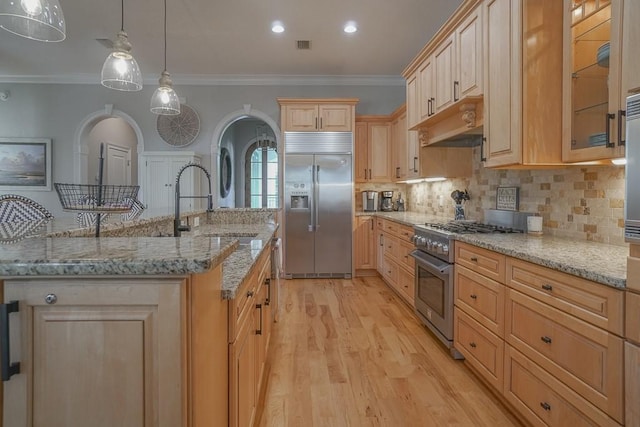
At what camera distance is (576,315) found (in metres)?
1.49

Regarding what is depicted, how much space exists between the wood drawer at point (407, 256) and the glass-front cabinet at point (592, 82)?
1.82 meters

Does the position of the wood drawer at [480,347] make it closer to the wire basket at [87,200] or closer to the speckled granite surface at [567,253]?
the speckled granite surface at [567,253]

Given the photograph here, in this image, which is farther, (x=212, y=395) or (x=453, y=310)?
(x=453, y=310)

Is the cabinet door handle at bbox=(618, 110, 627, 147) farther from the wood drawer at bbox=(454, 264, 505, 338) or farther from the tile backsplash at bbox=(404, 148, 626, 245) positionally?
the wood drawer at bbox=(454, 264, 505, 338)

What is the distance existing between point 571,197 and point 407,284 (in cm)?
183

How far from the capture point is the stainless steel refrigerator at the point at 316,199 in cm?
515

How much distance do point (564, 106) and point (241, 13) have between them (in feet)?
10.1

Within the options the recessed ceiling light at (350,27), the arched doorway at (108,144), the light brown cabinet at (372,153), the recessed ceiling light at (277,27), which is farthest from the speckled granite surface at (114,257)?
the arched doorway at (108,144)

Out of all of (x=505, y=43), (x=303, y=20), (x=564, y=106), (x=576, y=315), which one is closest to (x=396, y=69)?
(x=303, y=20)

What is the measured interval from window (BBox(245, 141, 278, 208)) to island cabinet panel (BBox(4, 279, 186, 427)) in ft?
25.7

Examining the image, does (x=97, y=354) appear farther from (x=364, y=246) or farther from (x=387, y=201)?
(x=387, y=201)

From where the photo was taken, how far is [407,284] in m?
3.79

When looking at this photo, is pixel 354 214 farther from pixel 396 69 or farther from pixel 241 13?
pixel 241 13

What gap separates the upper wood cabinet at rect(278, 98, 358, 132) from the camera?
5.19m
